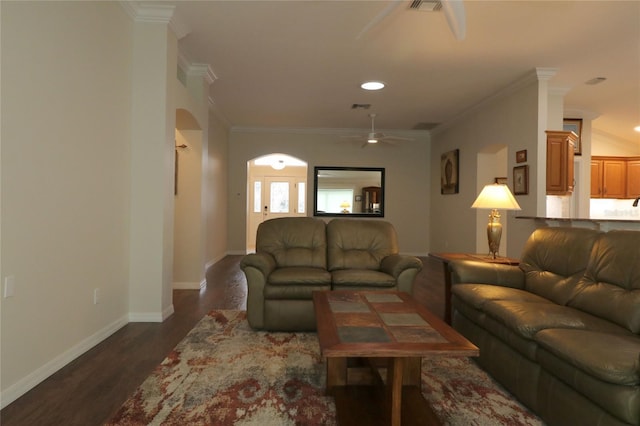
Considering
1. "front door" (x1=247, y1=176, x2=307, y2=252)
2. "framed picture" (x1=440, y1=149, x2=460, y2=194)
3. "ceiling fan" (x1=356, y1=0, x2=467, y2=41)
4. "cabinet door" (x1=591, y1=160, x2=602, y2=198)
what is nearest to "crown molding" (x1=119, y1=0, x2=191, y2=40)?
"ceiling fan" (x1=356, y1=0, x2=467, y2=41)

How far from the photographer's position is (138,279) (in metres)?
3.41

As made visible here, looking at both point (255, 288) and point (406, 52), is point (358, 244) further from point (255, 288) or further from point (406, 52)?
point (406, 52)

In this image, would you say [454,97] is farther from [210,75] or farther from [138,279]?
[138,279]

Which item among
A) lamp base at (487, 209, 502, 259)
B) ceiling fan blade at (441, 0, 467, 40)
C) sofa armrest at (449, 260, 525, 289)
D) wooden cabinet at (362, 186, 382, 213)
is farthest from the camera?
wooden cabinet at (362, 186, 382, 213)

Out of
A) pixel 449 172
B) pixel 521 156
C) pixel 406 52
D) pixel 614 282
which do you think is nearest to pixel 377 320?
pixel 614 282

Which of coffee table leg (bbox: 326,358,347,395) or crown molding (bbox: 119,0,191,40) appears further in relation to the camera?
crown molding (bbox: 119,0,191,40)

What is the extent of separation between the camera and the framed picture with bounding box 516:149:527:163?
4941 millimetres

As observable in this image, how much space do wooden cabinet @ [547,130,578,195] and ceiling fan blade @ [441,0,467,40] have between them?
284 centimetres

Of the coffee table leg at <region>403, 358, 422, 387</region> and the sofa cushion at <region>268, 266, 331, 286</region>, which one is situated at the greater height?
the sofa cushion at <region>268, 266, 331, 286</region>

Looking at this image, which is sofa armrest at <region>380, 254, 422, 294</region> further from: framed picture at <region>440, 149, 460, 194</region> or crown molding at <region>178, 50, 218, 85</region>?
framed picture at <region>440, 149, 460, 194</region>

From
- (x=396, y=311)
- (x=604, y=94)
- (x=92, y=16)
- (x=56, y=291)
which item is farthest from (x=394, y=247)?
(x=604, y=94)

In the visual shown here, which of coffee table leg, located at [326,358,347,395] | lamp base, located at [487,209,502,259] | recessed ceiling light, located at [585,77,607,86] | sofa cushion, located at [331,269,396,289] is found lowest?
coffee table leg, located at [326,358,347,395]

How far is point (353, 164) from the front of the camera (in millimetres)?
8391

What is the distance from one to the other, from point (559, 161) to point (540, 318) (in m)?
3.43
